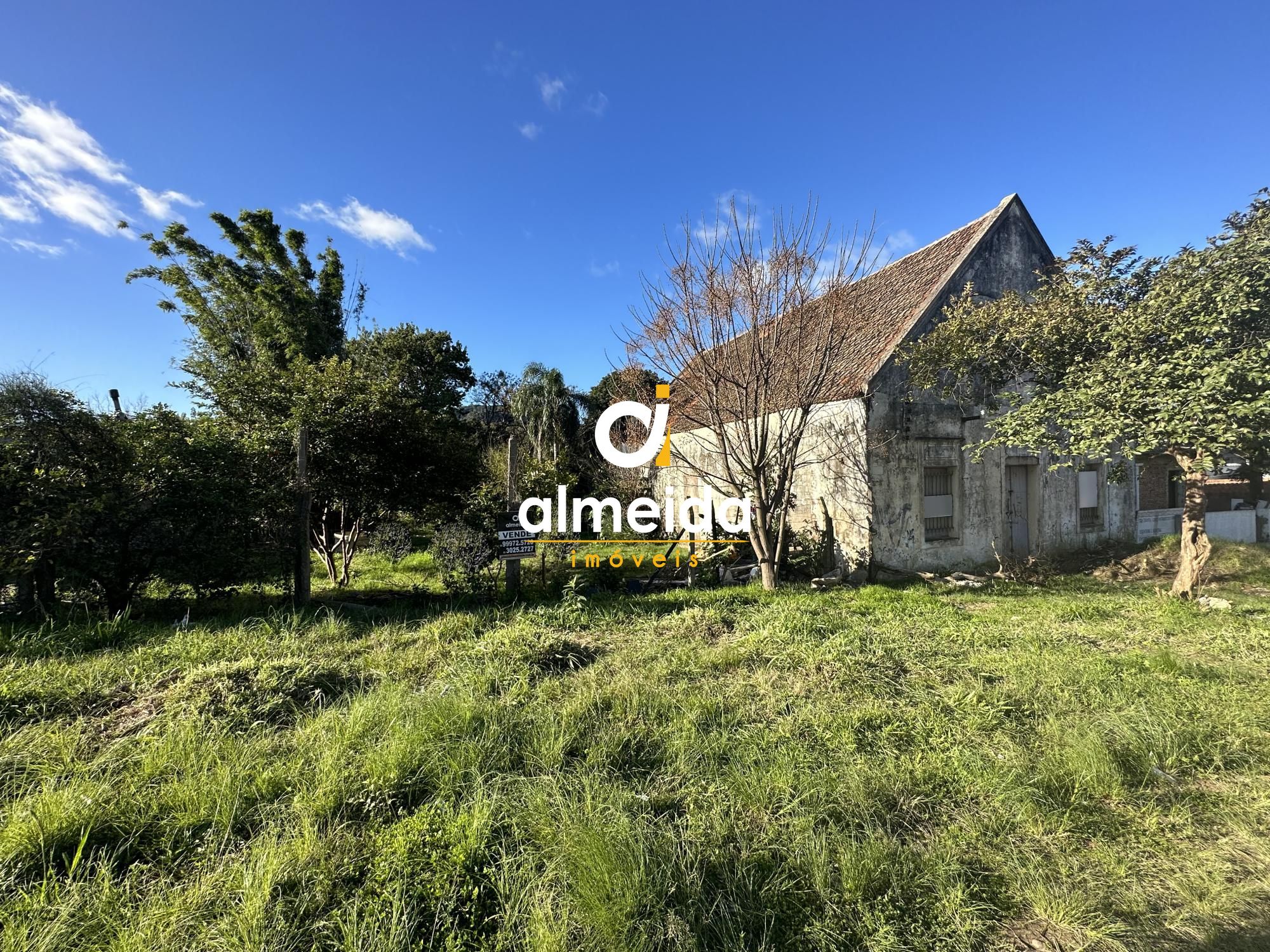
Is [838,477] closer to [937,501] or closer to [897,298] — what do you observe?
[937,501]

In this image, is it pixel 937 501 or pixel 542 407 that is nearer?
pixel 937 501

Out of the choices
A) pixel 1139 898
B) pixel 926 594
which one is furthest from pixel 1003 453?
pixel 1139 898

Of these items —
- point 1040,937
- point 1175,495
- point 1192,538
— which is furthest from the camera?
point 1175,495

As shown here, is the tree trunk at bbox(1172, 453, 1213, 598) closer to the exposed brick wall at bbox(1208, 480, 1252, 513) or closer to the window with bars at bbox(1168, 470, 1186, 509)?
the window with bars at bbox(1168, 470, 1186, 509)

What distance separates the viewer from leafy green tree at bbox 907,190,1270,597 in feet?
19.5

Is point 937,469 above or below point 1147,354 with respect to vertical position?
below

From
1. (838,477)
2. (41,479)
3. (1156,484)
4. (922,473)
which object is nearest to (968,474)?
(922,473)

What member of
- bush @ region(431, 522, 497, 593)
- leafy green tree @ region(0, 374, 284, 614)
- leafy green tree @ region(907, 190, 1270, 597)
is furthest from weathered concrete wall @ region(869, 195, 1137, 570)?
leafy green tree @ region(0, 374, 284, 614)

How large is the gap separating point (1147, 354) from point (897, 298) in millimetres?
5168

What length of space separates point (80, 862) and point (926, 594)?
905 cm

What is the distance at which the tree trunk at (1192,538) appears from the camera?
7.27 meters

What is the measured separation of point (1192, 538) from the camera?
7379 mm

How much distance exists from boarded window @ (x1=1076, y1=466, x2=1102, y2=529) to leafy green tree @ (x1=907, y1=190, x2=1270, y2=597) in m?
4.12

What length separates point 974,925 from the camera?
198cm
